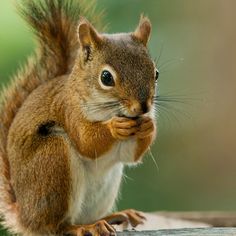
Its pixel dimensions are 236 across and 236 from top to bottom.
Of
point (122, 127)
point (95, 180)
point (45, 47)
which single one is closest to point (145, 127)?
point (122, 127)

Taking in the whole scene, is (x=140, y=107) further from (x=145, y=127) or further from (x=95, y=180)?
(x=95, y=180)

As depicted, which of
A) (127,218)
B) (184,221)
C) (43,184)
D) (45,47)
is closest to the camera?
(43,184)

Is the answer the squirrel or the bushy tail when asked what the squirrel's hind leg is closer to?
the squirrel

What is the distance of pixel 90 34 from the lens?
137 inches

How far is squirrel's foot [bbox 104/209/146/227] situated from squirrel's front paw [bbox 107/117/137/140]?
0.44 m

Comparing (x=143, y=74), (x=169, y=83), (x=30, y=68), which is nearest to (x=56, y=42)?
(x=30, y=68)

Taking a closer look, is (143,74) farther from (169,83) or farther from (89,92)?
(169,83)

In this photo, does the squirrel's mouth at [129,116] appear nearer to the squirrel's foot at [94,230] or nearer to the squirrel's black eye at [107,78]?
the squirrel's black eye at [107,78]

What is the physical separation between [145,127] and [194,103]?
2791mm

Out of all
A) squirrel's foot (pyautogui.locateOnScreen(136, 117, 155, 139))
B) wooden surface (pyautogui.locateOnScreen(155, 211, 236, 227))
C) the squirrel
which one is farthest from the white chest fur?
wooden surface (pyautogui.locateOnScreen(155, 211, 236, 227))

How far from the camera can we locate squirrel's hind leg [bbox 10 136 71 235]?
3379mm

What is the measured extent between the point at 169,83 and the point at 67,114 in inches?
123

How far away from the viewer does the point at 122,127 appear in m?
3.30

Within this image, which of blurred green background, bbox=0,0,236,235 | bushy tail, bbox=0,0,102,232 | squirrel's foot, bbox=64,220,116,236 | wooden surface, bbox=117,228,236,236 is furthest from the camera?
blurred green background, bbox=0,0,236,235
